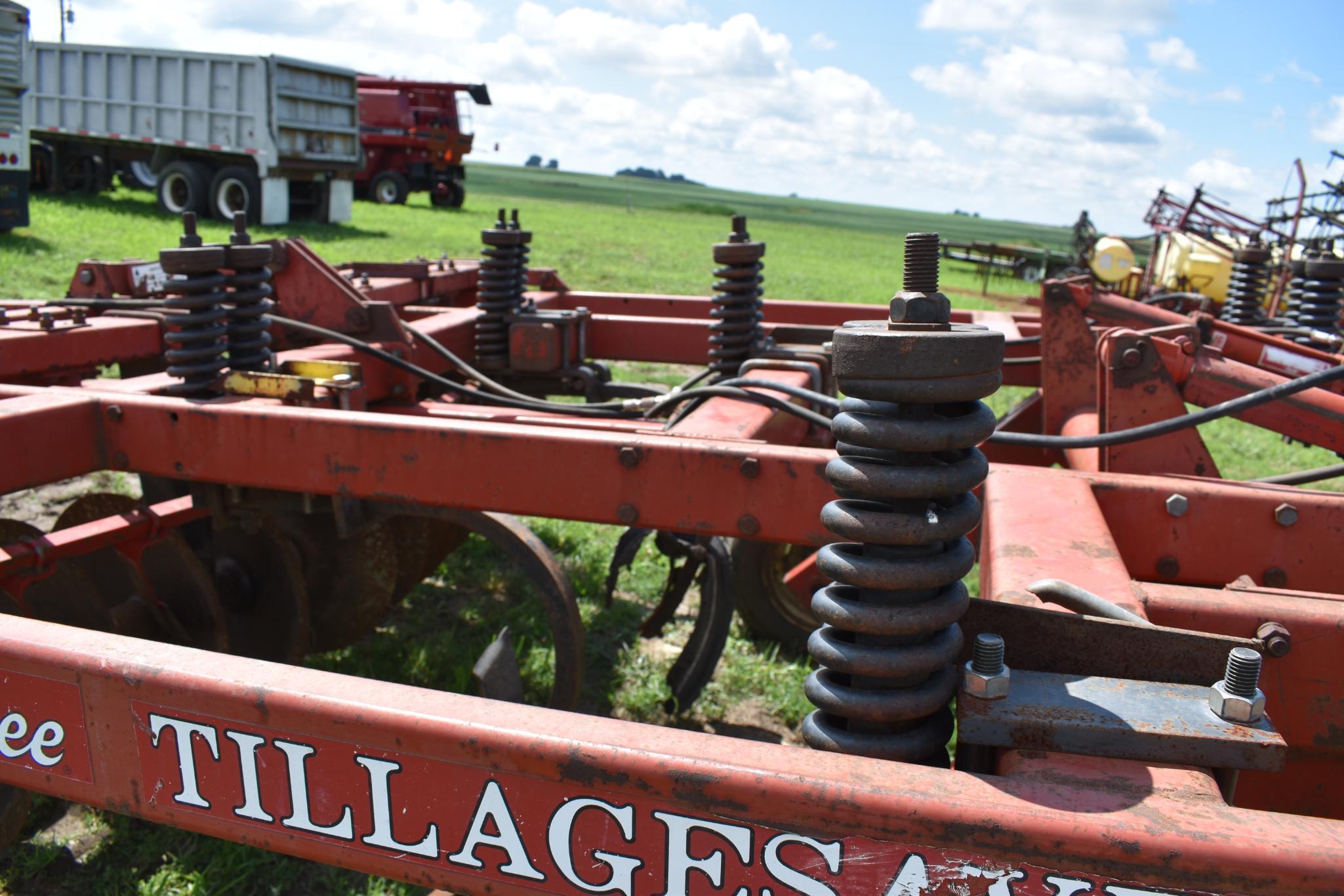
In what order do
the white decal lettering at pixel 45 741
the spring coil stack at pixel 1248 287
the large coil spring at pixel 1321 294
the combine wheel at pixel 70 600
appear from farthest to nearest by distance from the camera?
the spring coil stack at pixel 1248 287, the large coil spring at pixel 1321 294, the combine wheel at pixel 70 600, the white decal lettering at pixel 45 741

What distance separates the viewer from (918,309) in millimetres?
1260

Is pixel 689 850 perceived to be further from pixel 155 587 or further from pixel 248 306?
pixel 155 587

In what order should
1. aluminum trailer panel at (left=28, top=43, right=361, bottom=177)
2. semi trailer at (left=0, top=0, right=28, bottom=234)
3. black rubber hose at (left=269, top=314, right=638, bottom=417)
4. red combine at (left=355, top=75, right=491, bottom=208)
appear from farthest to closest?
red combine at (left=355, top=75, right=491, bottom=208) → aluminum trailer panel at (left=28, top=43, right=361, bottom=177) → semi trailer at (left=0, top=0, right=28, bottom=234) → black rubber hose at (left=269, top=314, right=638, bottom=417)

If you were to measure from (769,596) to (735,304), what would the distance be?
3.75 feet

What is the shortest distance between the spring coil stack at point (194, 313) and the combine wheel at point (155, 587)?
18.5 inches

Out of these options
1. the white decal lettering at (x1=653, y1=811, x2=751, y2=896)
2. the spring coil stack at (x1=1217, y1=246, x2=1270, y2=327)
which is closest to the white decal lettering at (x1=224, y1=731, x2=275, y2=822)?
the white decal lettering at (x1=653, y1=811, x2=751, y2=896)

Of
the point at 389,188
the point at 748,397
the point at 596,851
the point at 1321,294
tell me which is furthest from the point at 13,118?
the point at 389,188

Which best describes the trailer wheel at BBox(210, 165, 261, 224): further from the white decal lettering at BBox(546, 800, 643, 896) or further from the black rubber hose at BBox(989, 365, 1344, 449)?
the white decal lettering at BBox(546, 800, 643, 896)

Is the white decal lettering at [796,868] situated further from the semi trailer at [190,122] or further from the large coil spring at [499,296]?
the semi trailer at [190,122]

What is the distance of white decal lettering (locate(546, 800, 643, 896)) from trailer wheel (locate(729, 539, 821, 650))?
→ 2739 mm

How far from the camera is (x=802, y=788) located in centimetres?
112

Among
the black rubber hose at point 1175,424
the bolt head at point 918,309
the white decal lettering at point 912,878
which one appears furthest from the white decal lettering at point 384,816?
the black rubber hose at point 1175,424

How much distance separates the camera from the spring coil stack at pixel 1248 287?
5321 millimetres

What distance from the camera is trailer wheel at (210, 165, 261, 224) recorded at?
16.4m
